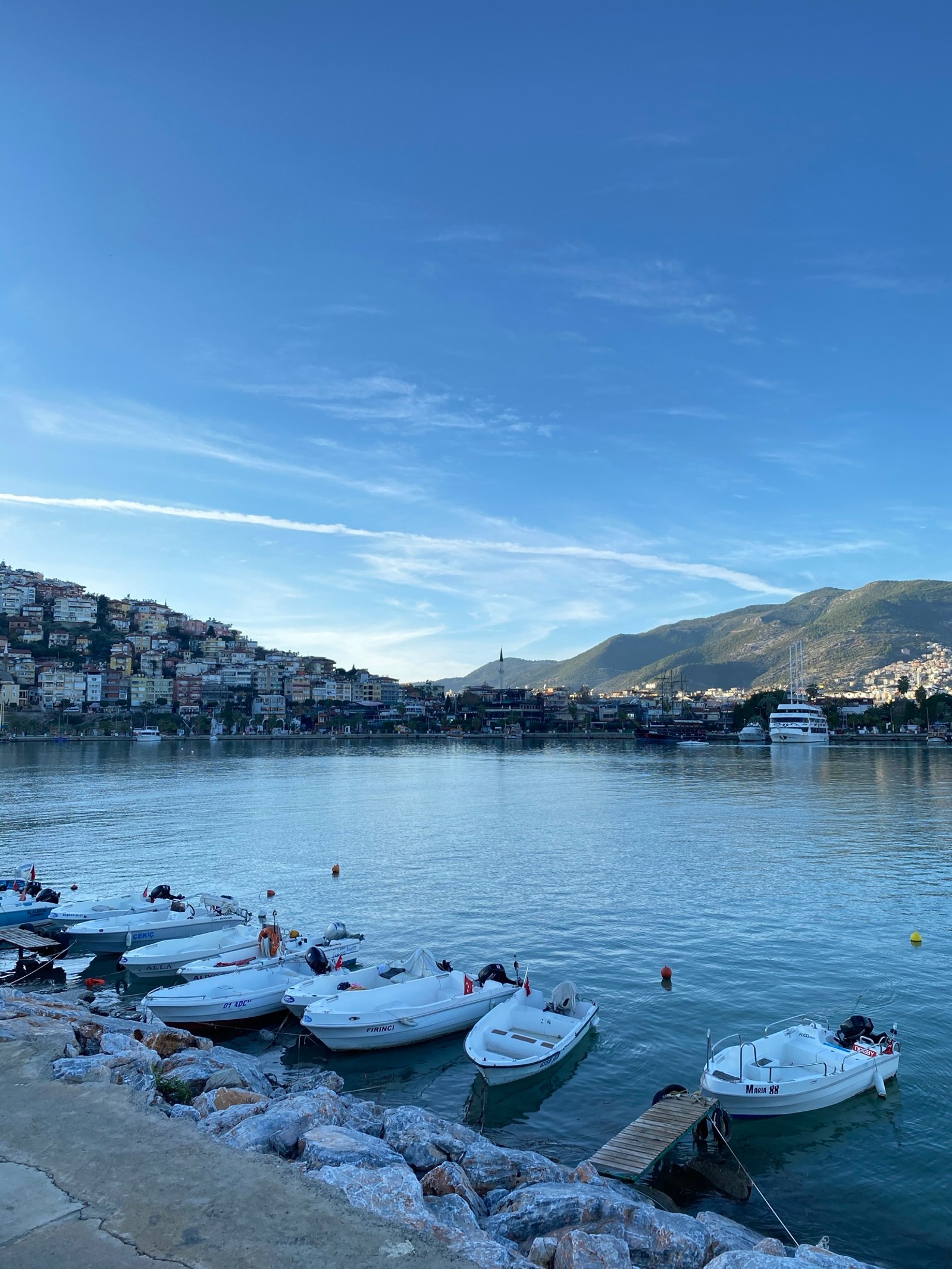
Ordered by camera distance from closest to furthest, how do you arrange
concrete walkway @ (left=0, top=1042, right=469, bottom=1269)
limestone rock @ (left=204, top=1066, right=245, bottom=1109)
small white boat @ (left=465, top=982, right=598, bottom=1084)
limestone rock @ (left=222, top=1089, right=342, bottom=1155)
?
concrete walkway @ (left=0, top=1042, right=469, bottom=1269) → limestone rock @ (left=222, top=1089, right=342, bottom=1155) → limestone rock @ (left=204, top=1066, right=245, bottom=1109) → small white boat @ (left=465, top=982, right=598, bottom=1084)

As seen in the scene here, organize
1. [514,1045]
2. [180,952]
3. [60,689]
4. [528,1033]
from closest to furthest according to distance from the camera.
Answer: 1. [514,1045]
2. [528,1033]
3. [180,952]
4. [60,689]

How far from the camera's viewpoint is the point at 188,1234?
7305 mm

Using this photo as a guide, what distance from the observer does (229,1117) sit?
10344 mm

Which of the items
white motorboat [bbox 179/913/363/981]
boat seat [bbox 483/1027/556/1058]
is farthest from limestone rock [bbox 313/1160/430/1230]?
white motorboat [bbox 179/913/363/981]

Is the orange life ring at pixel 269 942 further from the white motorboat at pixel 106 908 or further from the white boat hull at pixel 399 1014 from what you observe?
the white motorboat at pixel 106 908

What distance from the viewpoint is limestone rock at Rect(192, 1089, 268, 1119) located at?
11.0 meters

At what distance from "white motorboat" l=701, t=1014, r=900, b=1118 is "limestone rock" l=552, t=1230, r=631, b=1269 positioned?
19.8 feet

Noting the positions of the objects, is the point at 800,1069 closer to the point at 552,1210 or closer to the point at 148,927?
the point at 552,1210

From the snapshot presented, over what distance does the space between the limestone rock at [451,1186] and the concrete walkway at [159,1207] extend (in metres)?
1.68

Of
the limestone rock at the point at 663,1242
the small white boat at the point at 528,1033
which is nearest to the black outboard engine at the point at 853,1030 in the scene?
the small white boat at the point at 528,1033

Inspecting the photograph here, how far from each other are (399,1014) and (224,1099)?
6.64 meters

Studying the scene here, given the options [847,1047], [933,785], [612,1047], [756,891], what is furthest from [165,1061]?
[933,785]

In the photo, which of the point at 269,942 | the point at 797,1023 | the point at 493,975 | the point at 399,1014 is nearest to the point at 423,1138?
the point at 399,1014

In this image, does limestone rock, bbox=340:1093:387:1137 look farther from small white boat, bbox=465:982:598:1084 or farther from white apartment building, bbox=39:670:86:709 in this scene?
white apartment building, bbox=39:670:86:709
